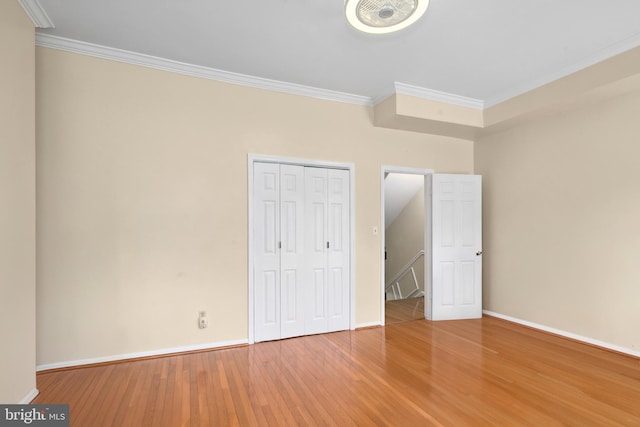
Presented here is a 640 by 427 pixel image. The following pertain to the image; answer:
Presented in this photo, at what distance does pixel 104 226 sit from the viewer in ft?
9.95

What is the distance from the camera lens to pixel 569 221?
12.4 feet

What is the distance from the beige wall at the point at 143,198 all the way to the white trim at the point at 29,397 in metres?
0.44

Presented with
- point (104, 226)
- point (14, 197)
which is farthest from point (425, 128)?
point (14, 197)

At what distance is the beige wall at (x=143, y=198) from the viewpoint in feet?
9.50

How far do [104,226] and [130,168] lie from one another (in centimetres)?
61

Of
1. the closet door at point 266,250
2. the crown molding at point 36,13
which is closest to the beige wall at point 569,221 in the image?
the closet door at point 266,250

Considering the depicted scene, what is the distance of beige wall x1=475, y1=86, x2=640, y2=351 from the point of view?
3301mm

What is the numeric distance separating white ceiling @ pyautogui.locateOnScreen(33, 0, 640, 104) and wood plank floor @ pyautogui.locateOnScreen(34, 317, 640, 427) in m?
2.99

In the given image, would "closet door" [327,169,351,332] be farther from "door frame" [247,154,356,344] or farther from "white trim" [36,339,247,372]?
"white trim" [36,339,247,372]

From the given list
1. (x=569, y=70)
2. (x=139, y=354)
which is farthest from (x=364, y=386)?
(x=569, y=70)

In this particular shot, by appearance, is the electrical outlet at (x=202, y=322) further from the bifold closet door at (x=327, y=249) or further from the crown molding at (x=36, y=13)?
the crown molding at (x=36, y=13)

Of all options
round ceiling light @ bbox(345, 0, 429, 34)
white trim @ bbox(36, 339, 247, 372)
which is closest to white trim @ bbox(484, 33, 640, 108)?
round ceiling light @ bbox(345, 0, 429, 34)

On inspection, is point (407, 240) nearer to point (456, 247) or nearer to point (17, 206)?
point (456, 247)

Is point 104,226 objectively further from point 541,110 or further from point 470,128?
point 541,110
